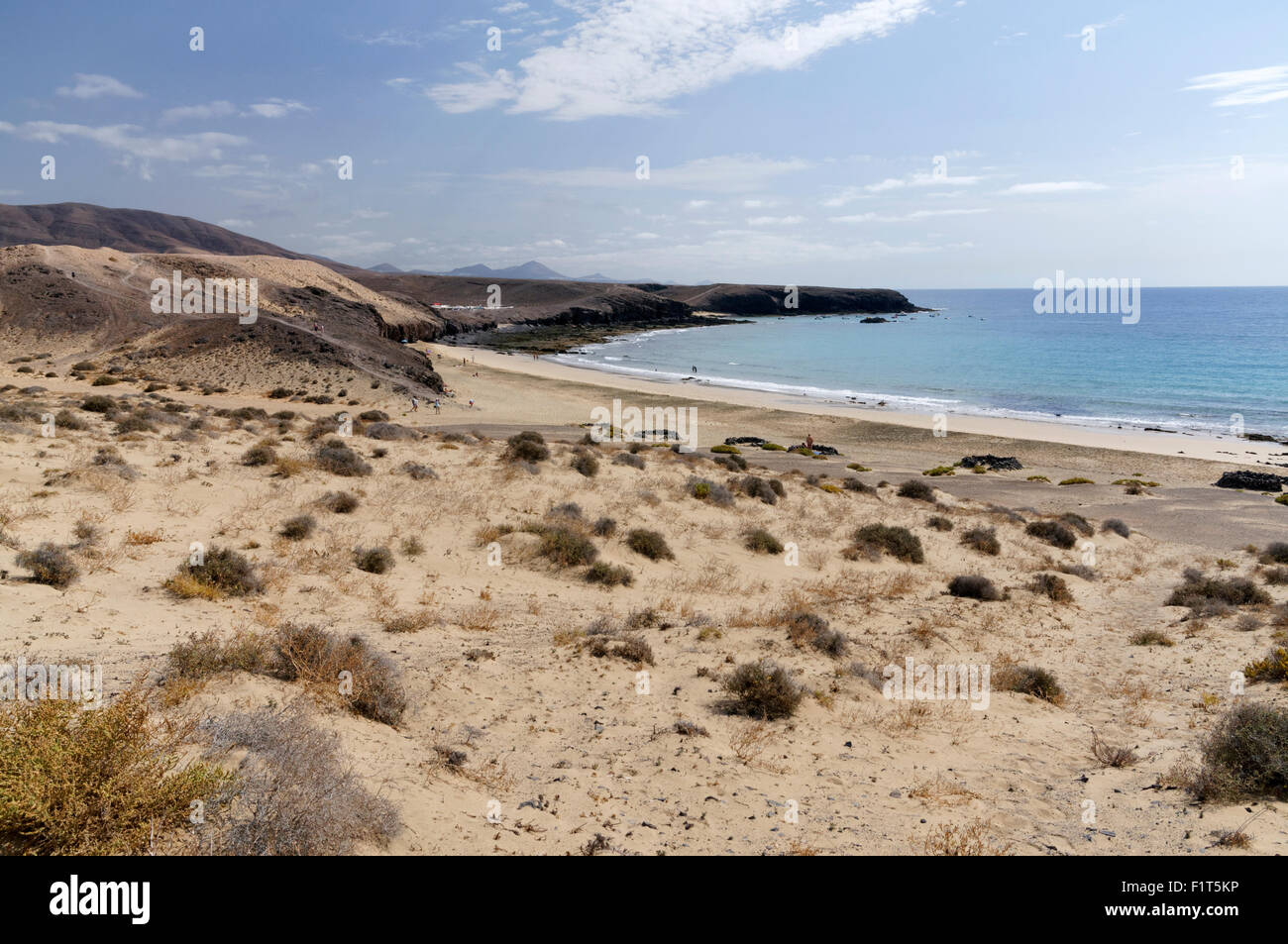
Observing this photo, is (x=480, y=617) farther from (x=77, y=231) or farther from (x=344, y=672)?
(x=77, y=231)

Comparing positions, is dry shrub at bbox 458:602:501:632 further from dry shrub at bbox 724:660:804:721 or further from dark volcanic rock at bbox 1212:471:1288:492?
dark volcanic rock at bbox 1212:471:1288:492

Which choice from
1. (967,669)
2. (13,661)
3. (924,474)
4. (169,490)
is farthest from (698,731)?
(924,474)

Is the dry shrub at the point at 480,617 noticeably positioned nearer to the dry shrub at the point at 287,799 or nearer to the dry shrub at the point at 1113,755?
the dry shrub at the point at 287,799

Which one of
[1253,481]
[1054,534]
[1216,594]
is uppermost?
[1253,481]

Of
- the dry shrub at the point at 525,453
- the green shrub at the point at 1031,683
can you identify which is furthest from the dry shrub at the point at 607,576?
the dry shrub at the point at 525,453

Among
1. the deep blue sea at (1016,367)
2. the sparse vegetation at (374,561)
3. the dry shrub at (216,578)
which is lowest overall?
the sparse vegetation at (374,561)

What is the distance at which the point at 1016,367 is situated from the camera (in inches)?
2985

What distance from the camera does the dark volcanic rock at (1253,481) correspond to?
29000mm

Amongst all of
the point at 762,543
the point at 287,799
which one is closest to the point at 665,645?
the point at 287,799

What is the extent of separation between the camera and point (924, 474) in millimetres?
31344

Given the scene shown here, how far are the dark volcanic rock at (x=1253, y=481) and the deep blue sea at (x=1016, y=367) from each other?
15516mm

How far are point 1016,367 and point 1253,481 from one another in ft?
165
